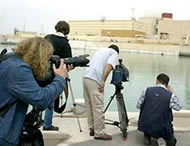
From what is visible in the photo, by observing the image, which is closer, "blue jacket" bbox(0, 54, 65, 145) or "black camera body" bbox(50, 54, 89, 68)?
"blue jacket" bbox(0, 54, 65, 145)

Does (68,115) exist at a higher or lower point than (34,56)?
lower

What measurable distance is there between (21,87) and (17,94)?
5 cm

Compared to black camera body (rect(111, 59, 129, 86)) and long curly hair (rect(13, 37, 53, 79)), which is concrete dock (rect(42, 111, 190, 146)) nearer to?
black camera body (rect(111, 59, 129, 86))

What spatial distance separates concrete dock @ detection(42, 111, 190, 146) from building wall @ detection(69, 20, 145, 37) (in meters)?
102

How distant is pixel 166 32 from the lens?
105062mm

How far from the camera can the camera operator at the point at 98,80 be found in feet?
16.4

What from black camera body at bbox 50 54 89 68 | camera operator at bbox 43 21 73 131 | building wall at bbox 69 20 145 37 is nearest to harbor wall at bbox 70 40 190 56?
building wall at bbox 69 20 145 37

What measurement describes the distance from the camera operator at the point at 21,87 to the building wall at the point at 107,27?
105852 millimetres

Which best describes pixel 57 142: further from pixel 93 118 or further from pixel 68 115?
pixel 68 115

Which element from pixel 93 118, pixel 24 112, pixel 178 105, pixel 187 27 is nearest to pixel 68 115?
pixel 93 118

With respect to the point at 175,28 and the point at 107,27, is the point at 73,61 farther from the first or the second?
the point at 107,27

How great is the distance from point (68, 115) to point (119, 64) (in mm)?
1840

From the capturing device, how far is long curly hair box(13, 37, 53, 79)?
2.22m

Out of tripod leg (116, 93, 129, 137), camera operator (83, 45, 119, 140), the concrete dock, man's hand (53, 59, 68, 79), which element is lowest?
the concrete dock
